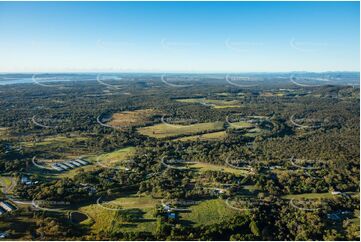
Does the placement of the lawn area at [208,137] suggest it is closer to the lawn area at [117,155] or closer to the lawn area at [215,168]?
the lawn area at [117,155]

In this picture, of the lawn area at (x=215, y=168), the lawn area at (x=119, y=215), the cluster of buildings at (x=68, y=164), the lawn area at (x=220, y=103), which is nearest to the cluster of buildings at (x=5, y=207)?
the lawn area at (x=119, y=215)

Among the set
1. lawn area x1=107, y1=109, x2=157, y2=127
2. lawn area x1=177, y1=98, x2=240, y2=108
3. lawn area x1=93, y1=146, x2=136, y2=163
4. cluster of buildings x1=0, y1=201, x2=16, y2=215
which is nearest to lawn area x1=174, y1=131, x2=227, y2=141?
lawn area x1=93, y1=146, x2=136, y2=163

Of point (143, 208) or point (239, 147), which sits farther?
point (239, 147)

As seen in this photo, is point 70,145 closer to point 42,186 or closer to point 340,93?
point 42,186

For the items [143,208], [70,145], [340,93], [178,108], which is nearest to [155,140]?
[70,145]

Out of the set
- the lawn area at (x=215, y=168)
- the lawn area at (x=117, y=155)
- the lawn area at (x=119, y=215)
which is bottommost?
the lawn area at (x=119, y=215)

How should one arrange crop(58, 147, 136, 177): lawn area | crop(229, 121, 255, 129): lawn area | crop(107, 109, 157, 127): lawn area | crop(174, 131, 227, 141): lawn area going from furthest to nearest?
crop(107, 109, 157, 127): lawn area, crop(229, 121, 255, 129): lawn area, crop(174, 131, 227, 141): lawn area, crop(58, 147, 136, 177): lawn area

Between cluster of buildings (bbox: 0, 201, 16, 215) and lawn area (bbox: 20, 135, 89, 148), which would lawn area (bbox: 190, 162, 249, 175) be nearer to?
cluster of buildings (bbox: 0, 201, 16, 215)
